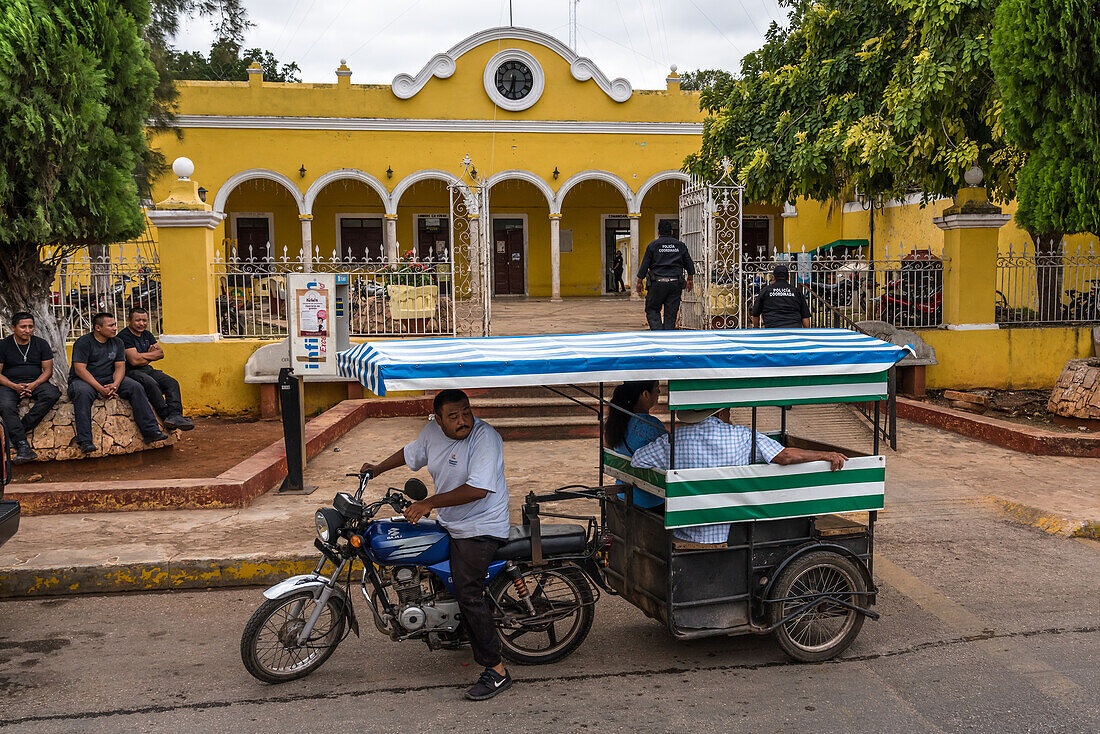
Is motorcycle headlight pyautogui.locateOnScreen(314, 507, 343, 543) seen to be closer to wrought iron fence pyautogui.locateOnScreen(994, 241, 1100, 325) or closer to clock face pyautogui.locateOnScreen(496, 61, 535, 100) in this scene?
wrought iron fence pyautogui.locateOnScreen(994, 241, 1100, 325)

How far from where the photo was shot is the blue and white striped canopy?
390cm

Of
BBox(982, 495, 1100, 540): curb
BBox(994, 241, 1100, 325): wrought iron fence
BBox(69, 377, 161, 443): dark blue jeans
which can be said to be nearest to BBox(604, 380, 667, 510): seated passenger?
BBox(982, 495, 1100, 540): curb

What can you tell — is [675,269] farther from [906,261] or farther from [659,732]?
[659,732]

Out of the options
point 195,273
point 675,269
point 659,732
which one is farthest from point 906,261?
point 659,732

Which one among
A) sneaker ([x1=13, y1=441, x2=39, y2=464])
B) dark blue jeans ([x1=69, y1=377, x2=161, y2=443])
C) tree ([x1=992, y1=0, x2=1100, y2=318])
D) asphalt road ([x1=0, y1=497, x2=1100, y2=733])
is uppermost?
tree ([x1=992, y1=0, x2=1100, y2=318])

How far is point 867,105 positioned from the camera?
42.4 feet

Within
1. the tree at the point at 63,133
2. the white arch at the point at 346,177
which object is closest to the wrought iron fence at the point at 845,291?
the tree at the point at 63,133

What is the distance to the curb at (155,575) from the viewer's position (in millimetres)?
5676

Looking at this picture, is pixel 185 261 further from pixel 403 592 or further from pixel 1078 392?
pixel 1078 392

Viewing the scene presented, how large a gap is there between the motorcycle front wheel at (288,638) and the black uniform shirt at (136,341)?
17.7 feet

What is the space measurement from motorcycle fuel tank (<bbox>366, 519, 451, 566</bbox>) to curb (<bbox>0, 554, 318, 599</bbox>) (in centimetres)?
195

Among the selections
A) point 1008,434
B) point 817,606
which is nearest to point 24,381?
point 817,606

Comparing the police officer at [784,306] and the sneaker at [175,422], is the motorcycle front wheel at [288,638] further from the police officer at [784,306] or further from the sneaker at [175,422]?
the police officer at [784,306]

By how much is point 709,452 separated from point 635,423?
0.50 meters
